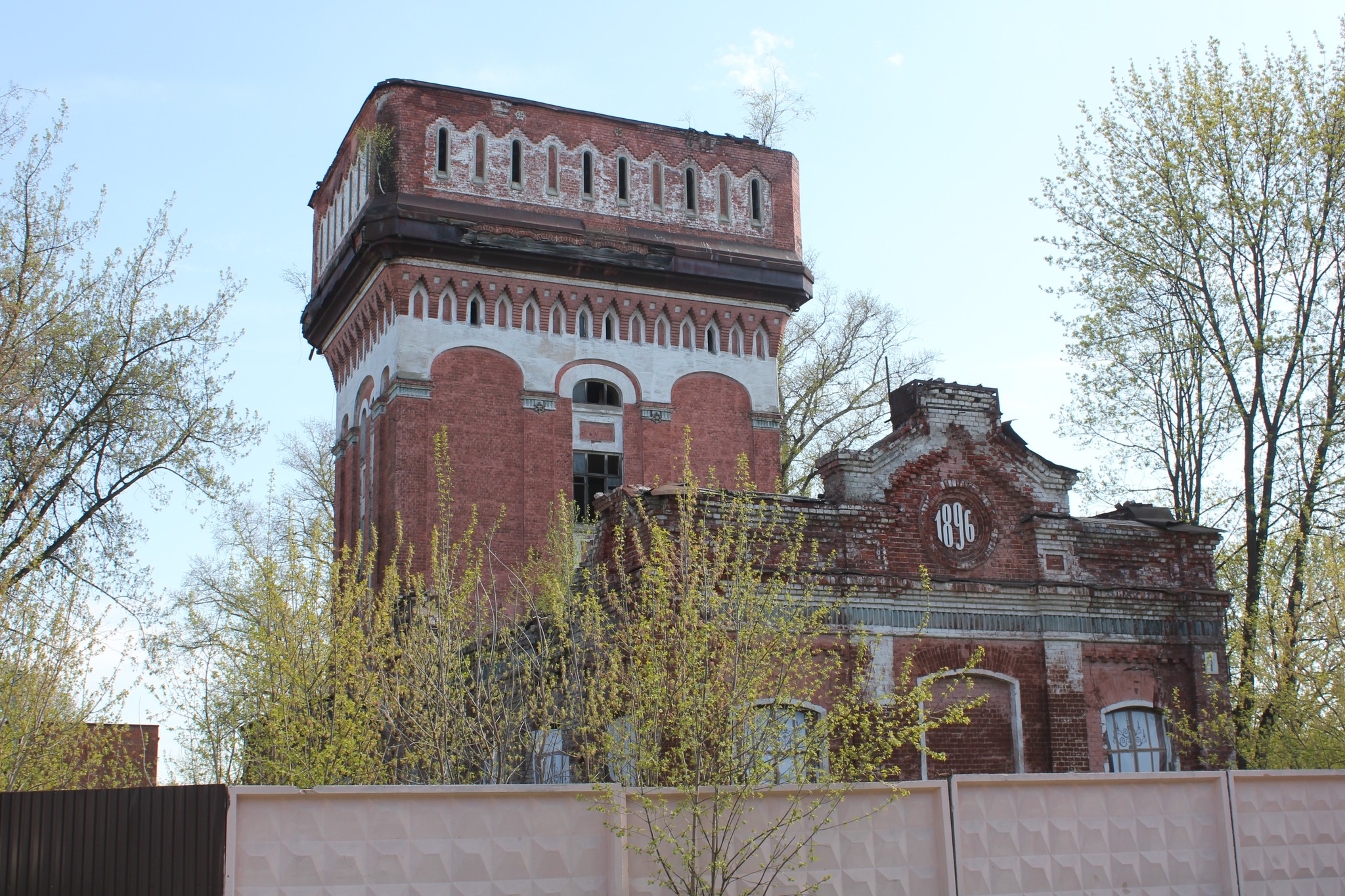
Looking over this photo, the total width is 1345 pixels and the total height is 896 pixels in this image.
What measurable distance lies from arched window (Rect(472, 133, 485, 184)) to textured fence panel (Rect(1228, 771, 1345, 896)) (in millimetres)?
19712

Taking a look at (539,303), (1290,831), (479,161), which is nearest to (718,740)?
(1290,831)

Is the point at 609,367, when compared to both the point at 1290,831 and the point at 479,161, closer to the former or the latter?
the point at 479,161

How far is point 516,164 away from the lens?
93.6ft

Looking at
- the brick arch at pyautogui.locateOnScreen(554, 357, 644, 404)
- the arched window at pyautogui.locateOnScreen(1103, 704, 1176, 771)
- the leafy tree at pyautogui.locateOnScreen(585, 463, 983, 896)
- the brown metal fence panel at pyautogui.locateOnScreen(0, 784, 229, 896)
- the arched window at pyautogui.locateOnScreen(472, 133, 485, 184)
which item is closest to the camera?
the brown metal fence panel at pyautogui.locateOnScreen(0, 784, 229, 896)

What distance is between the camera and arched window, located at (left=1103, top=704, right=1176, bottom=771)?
58.2 ft

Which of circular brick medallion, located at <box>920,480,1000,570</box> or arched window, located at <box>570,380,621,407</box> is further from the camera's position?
arched window, located at <box>570,380,621,407</box>

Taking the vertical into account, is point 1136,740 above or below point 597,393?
below

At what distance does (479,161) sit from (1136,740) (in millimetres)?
17070

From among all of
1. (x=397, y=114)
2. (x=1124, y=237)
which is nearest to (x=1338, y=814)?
(x=1124, y=237)

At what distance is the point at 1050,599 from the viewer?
1766 cm

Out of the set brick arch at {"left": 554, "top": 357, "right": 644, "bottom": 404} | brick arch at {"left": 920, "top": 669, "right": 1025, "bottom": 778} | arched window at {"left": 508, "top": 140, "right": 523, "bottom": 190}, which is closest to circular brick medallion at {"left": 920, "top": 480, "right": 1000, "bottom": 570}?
brick arch at {"left": 920, "top": 669, "right": 1025, "bottom": 778}

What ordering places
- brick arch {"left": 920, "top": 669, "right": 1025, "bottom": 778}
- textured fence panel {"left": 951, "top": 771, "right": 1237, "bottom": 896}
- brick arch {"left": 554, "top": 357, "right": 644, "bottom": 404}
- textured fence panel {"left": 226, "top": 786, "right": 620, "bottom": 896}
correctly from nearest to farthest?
textured fence panel {"left": 226, "top": 786, "right": 620, "bottom": 896}
textured fence panel {"left": 951, "top": 771, "right": 1237, "bottom": 896}
brick arch {"left": 920, "top": 669, "right": 1025, "bottom": 778}
brick arch {"left": 554, "top": 357, "right": 644, "bottom": 404}

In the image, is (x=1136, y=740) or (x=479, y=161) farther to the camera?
(x=479, y=161)

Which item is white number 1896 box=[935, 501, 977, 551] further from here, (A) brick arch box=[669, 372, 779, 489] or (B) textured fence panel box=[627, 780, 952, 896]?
(A) brick arch box=[669, 372, 779, 489]
